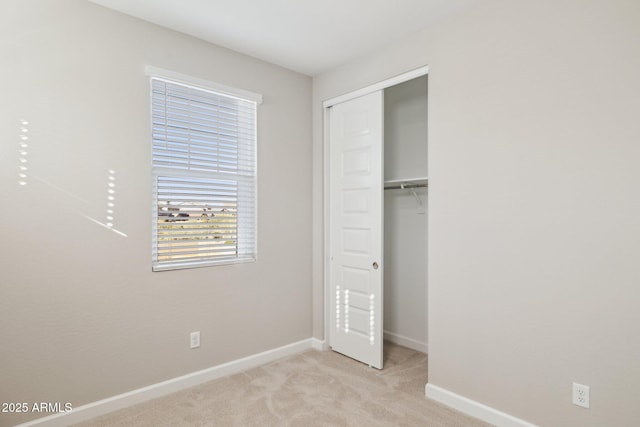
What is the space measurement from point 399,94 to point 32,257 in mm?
3312

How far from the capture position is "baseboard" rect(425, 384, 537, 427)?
2.16 meters

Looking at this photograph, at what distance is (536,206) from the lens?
2086 mm

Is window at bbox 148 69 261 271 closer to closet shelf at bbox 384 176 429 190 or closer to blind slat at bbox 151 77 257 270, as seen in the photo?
blind slat at bbox 151 77 257 270

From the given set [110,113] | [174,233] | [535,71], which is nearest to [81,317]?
[174,233]

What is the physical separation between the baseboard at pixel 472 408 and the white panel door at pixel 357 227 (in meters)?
0.56

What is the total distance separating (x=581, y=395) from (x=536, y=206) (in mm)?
1051

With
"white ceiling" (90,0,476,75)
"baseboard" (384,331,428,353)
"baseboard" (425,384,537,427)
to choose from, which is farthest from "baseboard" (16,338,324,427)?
"white ceiling" (90,0,476,75)

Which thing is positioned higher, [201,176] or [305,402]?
[201,176]

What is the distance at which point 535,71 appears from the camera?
209 cm

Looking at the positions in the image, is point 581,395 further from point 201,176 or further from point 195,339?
point 201,176

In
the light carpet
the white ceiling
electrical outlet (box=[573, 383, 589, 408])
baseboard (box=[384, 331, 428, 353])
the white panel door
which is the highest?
the white ceiling

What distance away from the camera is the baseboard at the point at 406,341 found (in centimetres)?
343

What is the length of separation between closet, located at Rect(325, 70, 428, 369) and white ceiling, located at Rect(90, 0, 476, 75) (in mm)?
453

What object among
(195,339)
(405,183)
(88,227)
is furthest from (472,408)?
(88,227)
